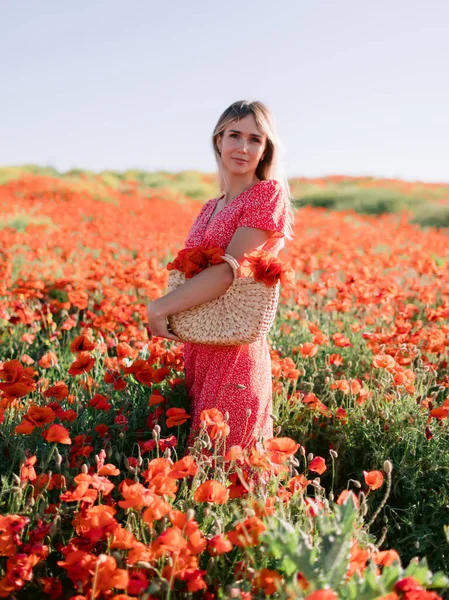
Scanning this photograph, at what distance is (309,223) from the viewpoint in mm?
11188

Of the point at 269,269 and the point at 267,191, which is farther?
the point at 267,191

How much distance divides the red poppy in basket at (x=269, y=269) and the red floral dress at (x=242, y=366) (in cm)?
24

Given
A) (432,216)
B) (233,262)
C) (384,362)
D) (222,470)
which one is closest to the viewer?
(222,470)

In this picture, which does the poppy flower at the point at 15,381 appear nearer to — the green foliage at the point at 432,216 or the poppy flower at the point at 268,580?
the poppy flower at the point at 268,580

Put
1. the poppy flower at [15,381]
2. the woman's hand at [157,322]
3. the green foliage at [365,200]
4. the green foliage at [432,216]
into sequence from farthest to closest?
the green foliage at [365,200]
the green foliage at [432,216]
the woman's hand at [157,322]
the poppy flower at [15,381]

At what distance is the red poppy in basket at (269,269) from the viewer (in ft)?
7.07

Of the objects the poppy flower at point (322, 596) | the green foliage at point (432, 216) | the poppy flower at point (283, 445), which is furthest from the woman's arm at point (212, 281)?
the green foliage at point (432, 216)

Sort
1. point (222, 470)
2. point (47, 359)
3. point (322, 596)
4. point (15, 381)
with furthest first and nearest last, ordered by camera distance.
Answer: point (47, 359), point (15, 381), point (222, 470), point (322, 596)

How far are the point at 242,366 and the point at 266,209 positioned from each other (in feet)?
2.07

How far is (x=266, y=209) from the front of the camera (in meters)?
2.38

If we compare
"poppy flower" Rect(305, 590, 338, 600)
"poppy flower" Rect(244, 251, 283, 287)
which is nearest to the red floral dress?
"poppy flower" Rect(244, 251, 283, 287)

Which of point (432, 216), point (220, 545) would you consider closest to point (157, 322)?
point (220, 545)

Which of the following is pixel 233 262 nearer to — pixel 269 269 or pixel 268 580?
pixel 269 269

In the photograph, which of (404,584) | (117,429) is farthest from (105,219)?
(404,584)
